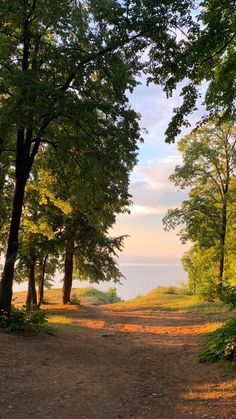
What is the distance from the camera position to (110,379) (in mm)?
8180

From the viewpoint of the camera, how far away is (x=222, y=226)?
26.3 meters

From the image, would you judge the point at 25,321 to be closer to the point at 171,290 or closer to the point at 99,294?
the point at 171,290

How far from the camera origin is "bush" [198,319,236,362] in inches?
331

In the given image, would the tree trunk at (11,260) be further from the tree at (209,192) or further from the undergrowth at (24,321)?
the tree at (209,192)

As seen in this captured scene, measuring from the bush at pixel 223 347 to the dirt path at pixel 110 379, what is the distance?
0.98 feet

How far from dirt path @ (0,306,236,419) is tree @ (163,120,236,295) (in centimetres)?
1295

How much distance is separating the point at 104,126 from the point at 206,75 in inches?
156

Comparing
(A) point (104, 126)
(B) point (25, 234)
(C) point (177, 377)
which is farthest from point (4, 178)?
(C) point (177, 377)

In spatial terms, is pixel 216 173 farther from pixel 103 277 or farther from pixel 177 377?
pixel 177 377

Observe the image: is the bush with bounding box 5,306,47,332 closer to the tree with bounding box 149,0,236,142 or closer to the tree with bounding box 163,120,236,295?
the tree with bounding box 149,0,236,142

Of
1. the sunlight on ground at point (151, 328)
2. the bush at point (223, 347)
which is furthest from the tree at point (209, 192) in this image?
the bush at point (223, 347)

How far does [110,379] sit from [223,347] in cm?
246

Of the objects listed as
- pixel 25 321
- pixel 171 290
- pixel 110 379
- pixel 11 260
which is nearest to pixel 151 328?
pixel 25 321

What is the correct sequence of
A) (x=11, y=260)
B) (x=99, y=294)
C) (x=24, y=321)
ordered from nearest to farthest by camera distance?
1. (x=24, y=321)
2. (x=11, y=260)
3. (x=99, y=294)
